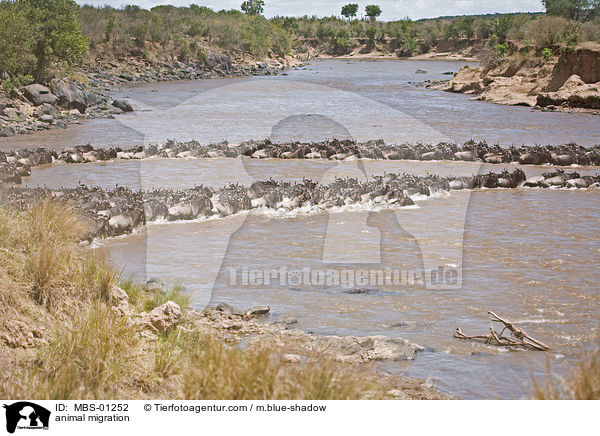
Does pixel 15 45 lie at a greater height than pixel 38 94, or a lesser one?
greater

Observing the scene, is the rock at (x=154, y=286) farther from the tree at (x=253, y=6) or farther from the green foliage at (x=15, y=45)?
the tree at (x=253, y=6)

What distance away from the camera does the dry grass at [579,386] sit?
141 inches

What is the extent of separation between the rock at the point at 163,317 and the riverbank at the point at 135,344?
1cm

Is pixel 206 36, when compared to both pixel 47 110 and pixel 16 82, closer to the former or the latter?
pixel 16 82

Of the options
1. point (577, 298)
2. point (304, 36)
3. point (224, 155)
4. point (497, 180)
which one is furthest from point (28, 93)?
point (304, 36)

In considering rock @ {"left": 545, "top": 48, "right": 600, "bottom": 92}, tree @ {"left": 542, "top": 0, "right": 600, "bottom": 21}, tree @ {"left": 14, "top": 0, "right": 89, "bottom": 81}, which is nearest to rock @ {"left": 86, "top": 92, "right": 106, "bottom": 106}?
tree @ {"left": 14, "top": 0, "right": 89, "bottom": 81}

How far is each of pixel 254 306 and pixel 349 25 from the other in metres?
122

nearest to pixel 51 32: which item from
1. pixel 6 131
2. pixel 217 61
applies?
pixel 6 131

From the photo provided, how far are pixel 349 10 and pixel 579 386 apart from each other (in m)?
152

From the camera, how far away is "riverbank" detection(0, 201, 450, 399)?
13.4 ft

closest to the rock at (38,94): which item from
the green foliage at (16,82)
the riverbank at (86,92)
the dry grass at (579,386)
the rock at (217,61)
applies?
the riverbank at (86,92)

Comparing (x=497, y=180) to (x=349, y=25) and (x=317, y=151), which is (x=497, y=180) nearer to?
(x=317, y=151)

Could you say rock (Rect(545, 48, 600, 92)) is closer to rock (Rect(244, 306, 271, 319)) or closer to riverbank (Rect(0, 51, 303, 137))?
riverbank (Rect(0, 51, 303, 137))
